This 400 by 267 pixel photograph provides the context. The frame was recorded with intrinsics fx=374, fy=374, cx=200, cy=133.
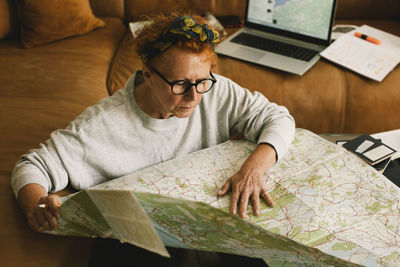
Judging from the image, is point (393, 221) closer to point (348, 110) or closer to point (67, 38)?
point (348, 110)

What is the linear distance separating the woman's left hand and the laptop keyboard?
35.4 inches

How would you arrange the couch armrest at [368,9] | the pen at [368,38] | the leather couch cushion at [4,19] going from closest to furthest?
the pen at [368,38]
the leather couch cushion at [4,19]
the couch armrest at [368,9]

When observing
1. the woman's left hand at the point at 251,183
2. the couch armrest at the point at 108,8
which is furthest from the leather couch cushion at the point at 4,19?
the woman's left hand at the point at 251,183

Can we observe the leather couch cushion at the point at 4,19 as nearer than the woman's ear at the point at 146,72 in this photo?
No

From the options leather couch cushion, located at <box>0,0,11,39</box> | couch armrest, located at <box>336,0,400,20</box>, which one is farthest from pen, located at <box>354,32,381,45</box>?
leather couch cushion, located at <box>0,0,11,39</box>

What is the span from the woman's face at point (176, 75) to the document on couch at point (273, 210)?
152 millimetres

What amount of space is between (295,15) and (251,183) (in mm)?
1167

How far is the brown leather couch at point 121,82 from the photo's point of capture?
4.69 feet

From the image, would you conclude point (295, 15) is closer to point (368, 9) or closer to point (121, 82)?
point (368, 9)

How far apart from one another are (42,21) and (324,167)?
156 centimetres

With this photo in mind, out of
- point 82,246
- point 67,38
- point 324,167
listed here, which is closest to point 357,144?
point 324,167

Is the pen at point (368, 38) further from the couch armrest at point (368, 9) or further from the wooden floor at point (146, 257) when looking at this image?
the wooden floor at point (146, 257)

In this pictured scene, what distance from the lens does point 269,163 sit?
1024 mm

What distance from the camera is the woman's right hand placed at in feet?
2.79
